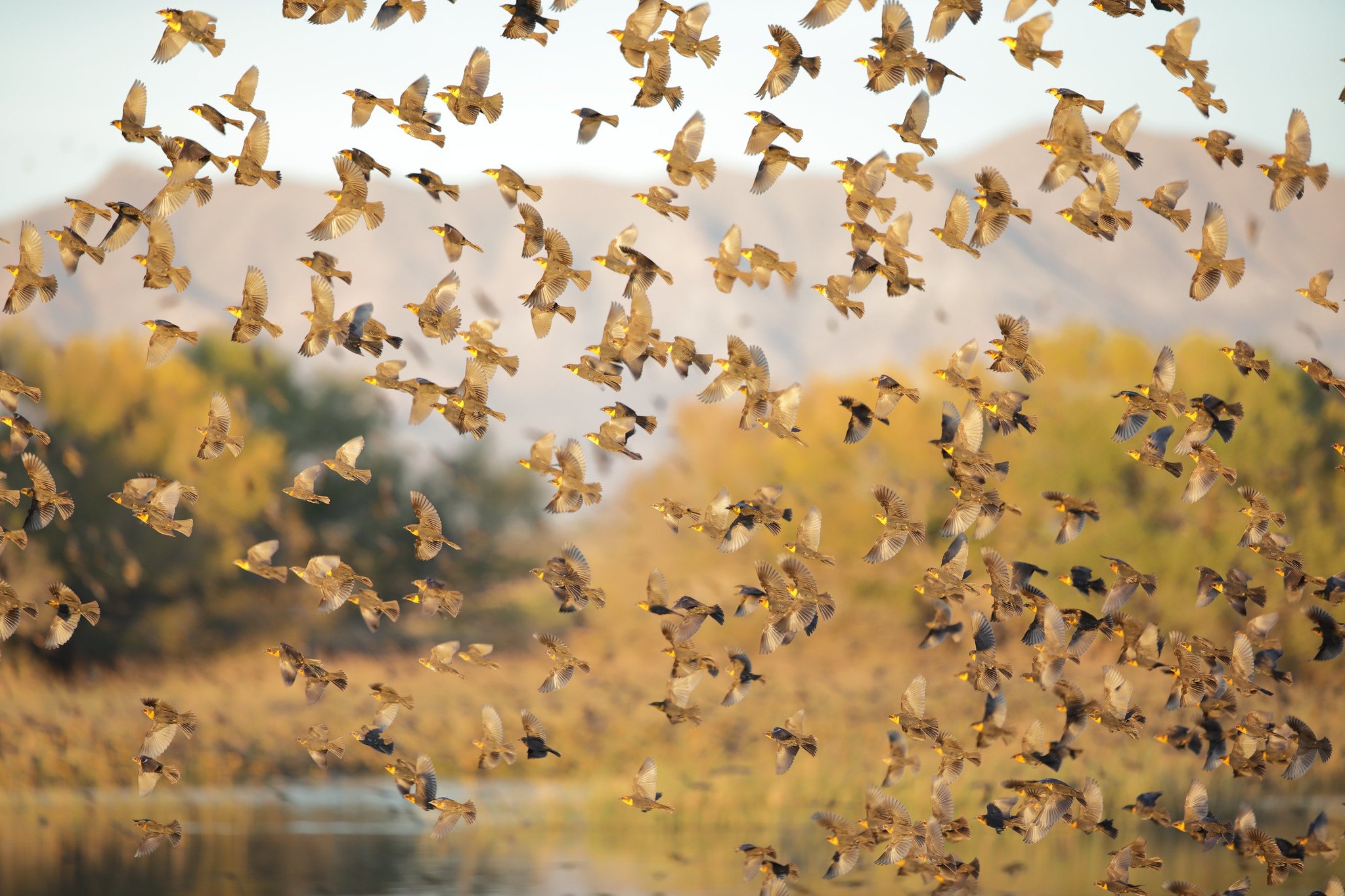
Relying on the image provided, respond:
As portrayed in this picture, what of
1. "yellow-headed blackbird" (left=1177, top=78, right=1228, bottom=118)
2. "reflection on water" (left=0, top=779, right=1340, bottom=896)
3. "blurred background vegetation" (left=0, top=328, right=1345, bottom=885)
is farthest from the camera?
"blurred background vegetation" (left=0, top=328, right=1345, bottom=885)

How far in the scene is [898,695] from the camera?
37594 mm

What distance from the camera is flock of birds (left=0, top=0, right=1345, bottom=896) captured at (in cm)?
1406

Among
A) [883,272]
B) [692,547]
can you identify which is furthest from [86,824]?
[692,547]

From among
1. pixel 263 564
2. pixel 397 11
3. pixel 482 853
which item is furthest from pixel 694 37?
pixel 482 853

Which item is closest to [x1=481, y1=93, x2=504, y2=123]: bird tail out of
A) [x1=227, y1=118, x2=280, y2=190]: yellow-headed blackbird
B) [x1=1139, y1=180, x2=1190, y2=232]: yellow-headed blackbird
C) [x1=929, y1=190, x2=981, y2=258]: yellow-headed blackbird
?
[x1=227, y1=118, x2=280, y2=190]: yellow-headed blackbird

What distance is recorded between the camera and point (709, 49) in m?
14.0

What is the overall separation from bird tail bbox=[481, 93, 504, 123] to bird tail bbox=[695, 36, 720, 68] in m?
1.78

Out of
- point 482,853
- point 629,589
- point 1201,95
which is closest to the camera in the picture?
point 1201,95

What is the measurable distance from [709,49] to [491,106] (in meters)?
1.94

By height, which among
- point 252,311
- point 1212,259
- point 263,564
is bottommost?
point 263,564

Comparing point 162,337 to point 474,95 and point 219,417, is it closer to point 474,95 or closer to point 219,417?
point 219,417

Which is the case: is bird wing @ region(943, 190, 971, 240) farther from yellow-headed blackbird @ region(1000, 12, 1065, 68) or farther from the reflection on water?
the reflection on water

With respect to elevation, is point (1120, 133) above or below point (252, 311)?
above

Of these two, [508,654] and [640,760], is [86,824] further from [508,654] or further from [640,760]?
[508,654]
